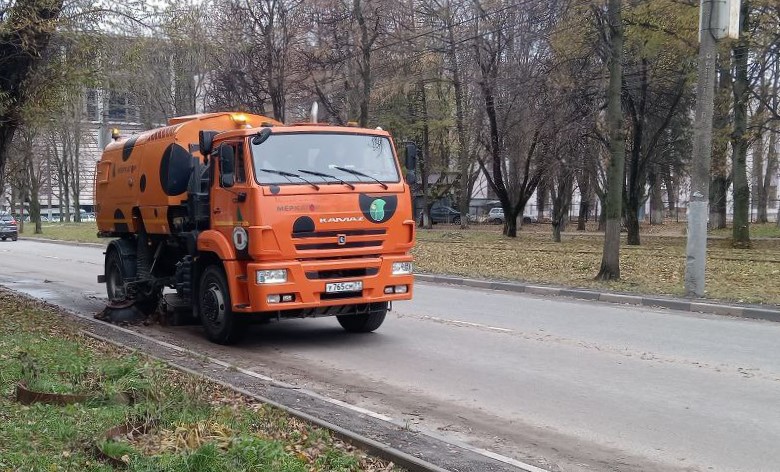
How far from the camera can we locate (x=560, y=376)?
27.6 feet

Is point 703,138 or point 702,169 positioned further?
point 703,138

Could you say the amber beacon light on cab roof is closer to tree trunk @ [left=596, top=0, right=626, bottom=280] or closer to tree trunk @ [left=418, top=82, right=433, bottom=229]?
tree trunk @ [left=596, top=0, right=626, bottom=280]

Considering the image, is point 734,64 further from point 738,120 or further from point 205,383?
point 205,383

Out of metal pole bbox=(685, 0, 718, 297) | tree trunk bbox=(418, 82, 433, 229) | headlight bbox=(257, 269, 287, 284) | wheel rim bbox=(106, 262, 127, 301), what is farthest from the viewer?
tree trunk bbox=(418, 82, 433, 229)

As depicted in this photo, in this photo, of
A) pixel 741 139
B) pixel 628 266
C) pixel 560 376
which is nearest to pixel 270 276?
pixel 560 376

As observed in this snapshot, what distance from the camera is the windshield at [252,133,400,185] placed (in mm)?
9688

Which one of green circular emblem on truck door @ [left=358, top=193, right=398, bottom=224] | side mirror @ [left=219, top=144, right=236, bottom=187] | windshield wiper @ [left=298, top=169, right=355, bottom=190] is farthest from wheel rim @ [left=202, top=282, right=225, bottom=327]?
green circular emblem on truck door @ [left=358, top=193, right=398, bottom=224]

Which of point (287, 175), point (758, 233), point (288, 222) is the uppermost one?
point (287, 175)

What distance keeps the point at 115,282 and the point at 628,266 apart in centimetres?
1283

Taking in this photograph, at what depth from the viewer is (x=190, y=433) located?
5.32 meters

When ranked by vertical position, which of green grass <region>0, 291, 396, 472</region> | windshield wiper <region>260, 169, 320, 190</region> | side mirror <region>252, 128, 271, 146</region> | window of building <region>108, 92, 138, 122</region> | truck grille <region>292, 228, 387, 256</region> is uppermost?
window of building <region>108, 92, 138, 122</region>

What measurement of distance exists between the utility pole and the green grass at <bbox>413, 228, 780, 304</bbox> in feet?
2.21

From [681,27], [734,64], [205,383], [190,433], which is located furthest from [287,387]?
[734,64]

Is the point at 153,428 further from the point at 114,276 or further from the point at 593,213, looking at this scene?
the point at 593,213
